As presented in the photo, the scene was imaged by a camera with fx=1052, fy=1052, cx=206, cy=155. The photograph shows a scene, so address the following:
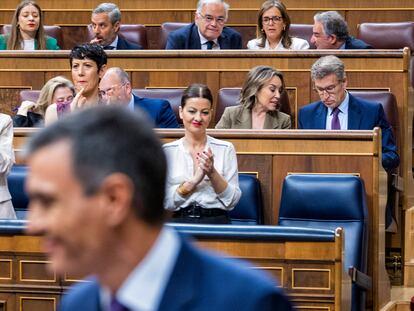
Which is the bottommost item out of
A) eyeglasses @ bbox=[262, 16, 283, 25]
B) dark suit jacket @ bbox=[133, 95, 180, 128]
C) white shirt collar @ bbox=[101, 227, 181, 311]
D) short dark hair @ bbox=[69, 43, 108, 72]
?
white shirt collar @ bbox=[101, 227, 181, 311]

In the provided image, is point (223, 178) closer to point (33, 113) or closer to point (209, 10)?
point (33, 113)

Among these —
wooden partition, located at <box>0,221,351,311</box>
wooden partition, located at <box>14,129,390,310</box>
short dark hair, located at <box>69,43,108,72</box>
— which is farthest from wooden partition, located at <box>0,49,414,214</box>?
wooden partition, located at <box>0,221,351,311</box>

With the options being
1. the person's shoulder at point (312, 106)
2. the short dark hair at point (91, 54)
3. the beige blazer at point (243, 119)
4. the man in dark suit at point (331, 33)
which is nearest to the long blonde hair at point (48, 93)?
the short dark hair at point (91, 54)

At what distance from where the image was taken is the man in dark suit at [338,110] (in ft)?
11.6

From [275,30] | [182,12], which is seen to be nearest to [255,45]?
[275,30]

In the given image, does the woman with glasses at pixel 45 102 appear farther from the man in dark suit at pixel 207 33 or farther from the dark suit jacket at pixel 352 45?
the dark suit jacket at pixel 352 45

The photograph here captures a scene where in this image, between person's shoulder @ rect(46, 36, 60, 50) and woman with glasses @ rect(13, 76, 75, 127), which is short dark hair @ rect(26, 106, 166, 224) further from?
person's shoulder @ rect(46, 36, 60, 50)

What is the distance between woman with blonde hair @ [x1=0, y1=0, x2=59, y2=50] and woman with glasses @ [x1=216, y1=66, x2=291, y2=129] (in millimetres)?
1286

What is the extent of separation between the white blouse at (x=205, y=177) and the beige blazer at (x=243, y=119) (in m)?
0.45

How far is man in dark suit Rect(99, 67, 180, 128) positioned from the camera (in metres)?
3.46

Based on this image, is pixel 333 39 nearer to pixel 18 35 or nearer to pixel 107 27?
pixel 107 27

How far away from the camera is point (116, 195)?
0.69 meters

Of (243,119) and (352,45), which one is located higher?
(352,45)

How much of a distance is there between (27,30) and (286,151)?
173 cm
